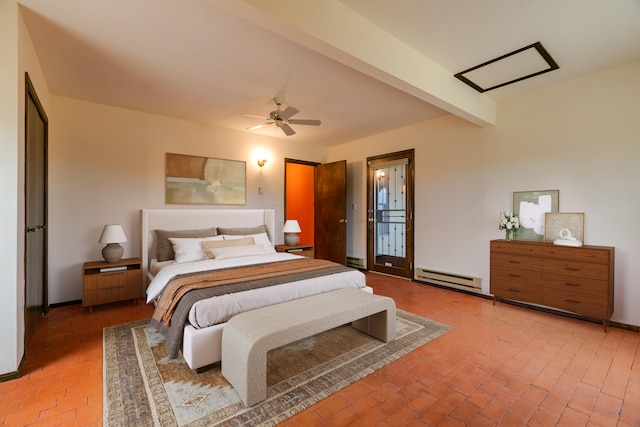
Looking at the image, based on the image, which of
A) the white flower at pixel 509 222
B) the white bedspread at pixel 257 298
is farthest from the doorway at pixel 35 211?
the white flower at pixel 509 222

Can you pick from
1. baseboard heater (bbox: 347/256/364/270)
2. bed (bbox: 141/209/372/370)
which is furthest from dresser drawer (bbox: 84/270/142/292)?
baseboard heater (bbox: 347/256/364/270)

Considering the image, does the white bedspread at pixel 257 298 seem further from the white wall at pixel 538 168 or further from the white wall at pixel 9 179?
the white wall at pixel 538 168

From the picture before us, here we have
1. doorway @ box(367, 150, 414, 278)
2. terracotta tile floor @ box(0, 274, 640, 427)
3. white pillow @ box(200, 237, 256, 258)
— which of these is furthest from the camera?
doorway @ box(367, 150, 414, 278)

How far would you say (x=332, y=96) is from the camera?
3.62 m

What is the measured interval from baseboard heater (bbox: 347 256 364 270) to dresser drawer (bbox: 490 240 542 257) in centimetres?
259

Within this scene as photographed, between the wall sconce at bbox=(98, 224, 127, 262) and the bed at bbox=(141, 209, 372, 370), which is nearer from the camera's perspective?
the bed at bbox=(141, 209, 372, 370)

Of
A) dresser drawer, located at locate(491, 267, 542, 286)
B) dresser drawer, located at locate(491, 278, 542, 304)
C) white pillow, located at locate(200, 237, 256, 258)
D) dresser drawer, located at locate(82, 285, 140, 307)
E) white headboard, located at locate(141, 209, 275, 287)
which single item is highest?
white headboard, located at locate(141, 209, 275, 287)

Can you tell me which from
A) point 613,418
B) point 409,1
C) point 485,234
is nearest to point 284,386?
point 613,418

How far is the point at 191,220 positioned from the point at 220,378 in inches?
110

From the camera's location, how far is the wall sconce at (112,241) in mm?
3562

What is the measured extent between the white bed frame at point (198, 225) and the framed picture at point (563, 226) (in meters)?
3.76

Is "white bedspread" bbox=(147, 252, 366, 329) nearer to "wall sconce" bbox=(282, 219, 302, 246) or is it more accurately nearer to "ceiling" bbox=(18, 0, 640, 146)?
"wall sconce" bbox=(282, 219, 302, 246)

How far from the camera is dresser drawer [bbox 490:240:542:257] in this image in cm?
334

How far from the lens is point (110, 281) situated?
3541 millimetres
